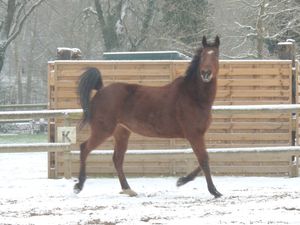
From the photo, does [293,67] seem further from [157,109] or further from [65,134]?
[65,134]

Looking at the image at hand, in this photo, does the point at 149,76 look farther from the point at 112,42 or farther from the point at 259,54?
the point at 112,42

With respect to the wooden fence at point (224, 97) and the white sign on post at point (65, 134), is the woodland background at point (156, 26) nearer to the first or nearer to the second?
the wooden fence at point (224, 97)

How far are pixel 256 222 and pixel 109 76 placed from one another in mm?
5926

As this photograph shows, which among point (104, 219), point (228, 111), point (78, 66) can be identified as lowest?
point (104, 219)

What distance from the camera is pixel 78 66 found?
11516 mm

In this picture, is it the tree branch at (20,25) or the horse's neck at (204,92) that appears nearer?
the horse's neck at (204,92)

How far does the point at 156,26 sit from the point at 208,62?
24.7 meters

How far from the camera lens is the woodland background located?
25.3 m

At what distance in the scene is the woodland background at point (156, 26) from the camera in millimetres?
25281

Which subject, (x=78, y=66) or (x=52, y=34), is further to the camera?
(x=52, y=34)

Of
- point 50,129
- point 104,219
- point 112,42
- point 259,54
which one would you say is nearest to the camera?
point 104,219

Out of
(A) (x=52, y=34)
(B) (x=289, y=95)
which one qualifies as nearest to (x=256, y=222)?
(B) (x=289, y=95)

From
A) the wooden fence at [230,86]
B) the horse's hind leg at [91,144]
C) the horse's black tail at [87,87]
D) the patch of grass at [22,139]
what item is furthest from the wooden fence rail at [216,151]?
the patch of grass at [22,139]

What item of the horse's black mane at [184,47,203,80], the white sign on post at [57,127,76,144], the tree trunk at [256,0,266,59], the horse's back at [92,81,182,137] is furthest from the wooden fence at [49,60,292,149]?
the tree trunk at [256,0,266,59]
